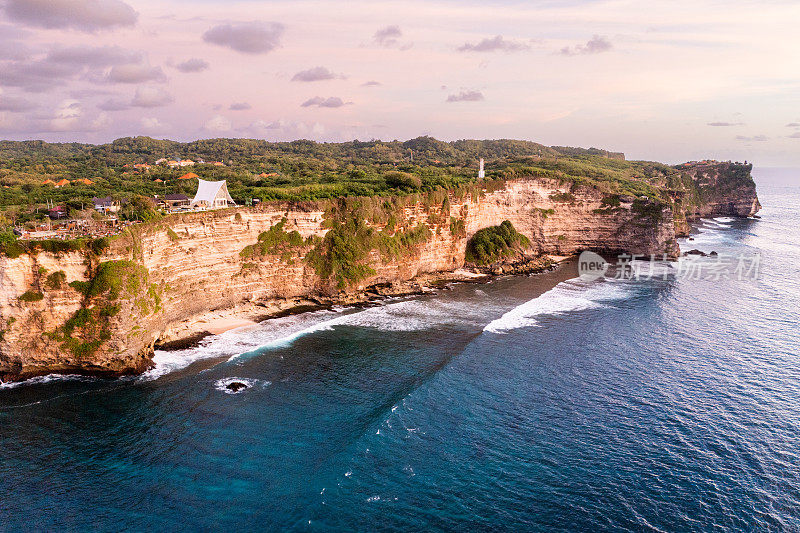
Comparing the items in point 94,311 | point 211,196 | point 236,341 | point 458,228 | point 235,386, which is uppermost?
point 211,196

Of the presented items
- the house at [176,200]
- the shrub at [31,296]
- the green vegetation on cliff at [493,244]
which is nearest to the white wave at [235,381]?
the shrub at [31,296]

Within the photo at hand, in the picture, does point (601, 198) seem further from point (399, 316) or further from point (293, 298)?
point (293, 298)

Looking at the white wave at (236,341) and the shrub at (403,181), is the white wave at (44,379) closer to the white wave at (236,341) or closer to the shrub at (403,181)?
the white wave at (236,341)

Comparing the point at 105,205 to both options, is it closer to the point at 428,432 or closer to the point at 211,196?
the point at 211,196

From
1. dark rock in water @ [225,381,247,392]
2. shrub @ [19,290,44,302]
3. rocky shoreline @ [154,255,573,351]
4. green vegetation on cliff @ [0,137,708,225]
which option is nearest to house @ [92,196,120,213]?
green vegetation on cliff @ [0,137,708,225]

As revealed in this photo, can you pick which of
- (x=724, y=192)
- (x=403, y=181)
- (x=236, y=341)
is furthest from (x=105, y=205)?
(x=724, y=192)

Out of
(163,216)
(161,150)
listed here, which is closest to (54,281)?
(163,216)

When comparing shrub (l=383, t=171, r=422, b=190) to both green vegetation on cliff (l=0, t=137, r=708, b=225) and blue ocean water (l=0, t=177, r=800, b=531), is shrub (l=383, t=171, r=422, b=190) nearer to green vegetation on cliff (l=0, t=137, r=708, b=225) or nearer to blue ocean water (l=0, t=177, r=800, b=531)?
green vegetation on cliff (l=0, t=137, r=708, b=225)
